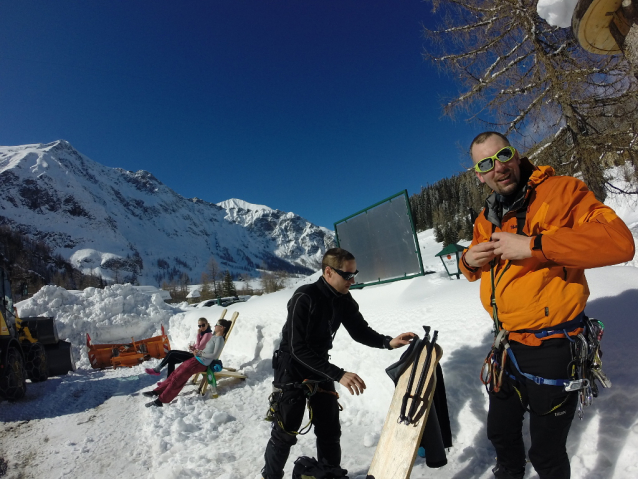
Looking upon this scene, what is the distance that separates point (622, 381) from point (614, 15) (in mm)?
2807

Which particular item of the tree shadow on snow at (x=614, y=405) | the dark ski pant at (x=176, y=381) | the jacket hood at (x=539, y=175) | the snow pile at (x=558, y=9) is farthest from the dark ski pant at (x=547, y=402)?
the dark ski pant at (x=176, y=381)

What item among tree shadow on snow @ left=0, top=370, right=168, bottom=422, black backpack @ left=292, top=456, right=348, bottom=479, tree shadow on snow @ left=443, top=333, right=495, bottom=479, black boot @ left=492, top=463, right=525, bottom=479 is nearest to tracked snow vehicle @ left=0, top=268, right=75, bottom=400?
tree shadow on snow @ left=0, top=370, right=168, bottom=422

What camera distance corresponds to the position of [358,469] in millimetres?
3449

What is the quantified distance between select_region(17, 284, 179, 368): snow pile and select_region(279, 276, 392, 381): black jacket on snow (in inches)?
494

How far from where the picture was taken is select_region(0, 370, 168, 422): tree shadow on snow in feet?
19.6

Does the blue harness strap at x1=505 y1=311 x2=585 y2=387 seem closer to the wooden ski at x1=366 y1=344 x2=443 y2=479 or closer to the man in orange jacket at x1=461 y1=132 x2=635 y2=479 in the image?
the man in orange jacket at x1=461 y1=132 x2=635 y2=479

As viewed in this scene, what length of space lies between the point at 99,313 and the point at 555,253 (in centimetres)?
1613

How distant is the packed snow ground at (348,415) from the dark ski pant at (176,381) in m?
0.22

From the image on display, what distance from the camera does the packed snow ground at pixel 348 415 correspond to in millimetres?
2854

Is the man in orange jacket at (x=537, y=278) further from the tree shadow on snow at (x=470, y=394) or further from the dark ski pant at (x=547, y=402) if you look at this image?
the tree shadow on snow at (x=470, y=394)

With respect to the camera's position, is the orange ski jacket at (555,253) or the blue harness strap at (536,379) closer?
the orange ski jacket at (555,253)

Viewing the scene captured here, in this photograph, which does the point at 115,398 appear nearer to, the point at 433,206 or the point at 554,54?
the point at 554,54

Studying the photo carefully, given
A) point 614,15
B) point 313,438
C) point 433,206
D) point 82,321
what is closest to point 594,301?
point 614,15

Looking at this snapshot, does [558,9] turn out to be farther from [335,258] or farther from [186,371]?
[186,371]
